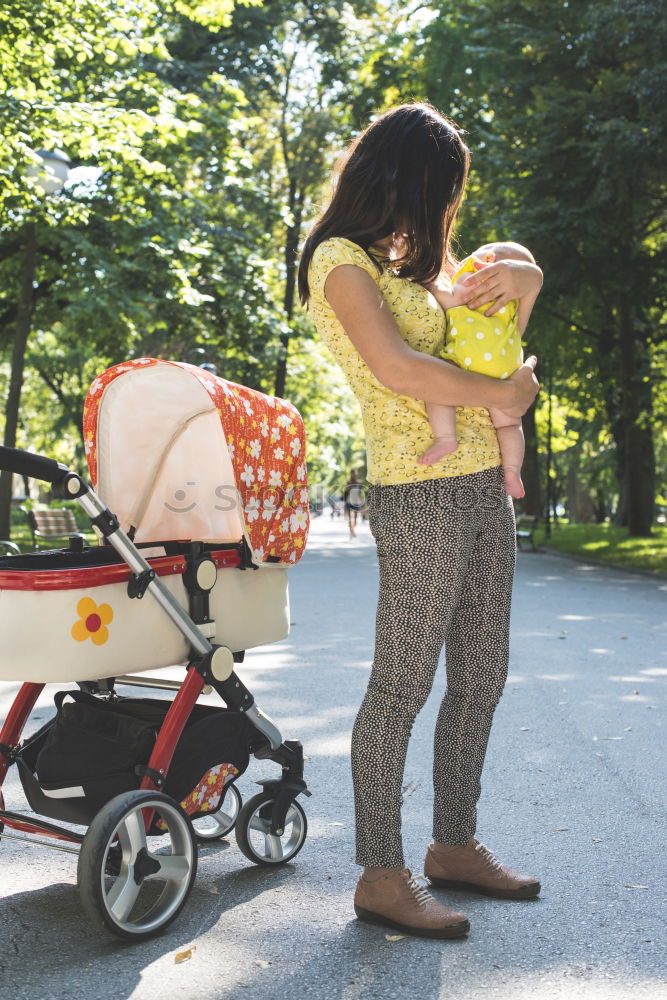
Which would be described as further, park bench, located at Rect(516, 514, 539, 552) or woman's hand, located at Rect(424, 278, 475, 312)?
park bench, located at Rect(516, 514, 539, 552)

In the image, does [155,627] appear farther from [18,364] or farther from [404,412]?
[18,364]

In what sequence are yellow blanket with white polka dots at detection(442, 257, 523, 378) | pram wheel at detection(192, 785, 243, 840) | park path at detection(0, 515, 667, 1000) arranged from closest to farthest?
park path at detection(0, 515, 667, 1000) → yellow blanket with white polka dots at detection(442, 257, 523, 378) → pram wheel at detection(192, 785, 243, 840)

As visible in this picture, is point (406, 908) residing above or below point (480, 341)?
below

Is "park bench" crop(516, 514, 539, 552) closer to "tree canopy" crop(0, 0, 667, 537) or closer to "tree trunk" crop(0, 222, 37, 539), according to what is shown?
"tree canopy" crop(0, 0, 667, 537)

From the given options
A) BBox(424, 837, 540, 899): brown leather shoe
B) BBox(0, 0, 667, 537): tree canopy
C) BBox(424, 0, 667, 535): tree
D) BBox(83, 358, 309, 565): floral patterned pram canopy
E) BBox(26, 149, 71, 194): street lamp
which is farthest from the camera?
BBox(424, 0, 667, 535): tree

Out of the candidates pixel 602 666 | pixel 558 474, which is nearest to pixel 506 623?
pixel 602 666

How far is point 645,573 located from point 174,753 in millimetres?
13898

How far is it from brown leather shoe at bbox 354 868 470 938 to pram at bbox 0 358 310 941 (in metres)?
0.49

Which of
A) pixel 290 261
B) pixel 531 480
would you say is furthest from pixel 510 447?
pixel 290 261

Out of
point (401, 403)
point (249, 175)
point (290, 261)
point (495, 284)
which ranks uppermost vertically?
point (290, 261)

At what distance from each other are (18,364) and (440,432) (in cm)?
1484

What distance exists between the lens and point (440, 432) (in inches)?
119

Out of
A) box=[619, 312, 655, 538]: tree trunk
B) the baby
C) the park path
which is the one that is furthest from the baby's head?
box=[619, 312, 655, 538]: tree trunk

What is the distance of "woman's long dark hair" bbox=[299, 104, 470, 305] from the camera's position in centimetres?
300
